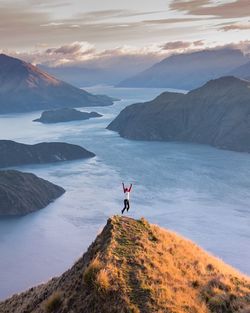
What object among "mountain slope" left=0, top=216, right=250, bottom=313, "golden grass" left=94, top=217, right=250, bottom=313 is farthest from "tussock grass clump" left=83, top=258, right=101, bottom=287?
"golden grass" left=94, top=217, right=250, bottom=313

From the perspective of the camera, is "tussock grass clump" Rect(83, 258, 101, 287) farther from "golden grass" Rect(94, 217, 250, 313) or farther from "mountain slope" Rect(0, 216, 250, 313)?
"golden grass" Rect(94, 217, 250, 313)

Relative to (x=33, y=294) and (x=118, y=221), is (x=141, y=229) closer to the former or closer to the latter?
(x=118, y=221)

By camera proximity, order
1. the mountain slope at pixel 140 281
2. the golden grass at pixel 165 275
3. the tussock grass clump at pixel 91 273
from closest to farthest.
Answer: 1. the mountain slope at pixel 140 281
2. the golden grass at pixel 165 275
3. the tussock grass clump at pixel 91 273

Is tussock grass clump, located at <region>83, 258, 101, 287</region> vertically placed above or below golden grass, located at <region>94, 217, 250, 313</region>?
above

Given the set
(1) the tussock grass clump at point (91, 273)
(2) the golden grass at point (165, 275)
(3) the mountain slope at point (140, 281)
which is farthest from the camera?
(1) the tussock grass clump at point (91, 273)

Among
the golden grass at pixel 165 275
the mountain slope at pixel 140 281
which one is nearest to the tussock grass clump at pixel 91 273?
the mountain slope at pixel 140 281

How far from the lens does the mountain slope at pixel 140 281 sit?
85.7 ft

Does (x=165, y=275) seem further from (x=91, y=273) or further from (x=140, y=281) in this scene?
(x=91, y=273)

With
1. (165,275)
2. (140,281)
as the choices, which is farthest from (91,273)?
(165,275)

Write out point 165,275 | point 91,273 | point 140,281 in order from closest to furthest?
point 140,281, point 91,273, point 165,275

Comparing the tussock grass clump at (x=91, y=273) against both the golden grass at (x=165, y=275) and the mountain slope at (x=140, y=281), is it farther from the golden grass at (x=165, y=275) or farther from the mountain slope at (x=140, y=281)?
the golden grass at (x=165, y=275)

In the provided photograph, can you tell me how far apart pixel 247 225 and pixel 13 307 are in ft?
498

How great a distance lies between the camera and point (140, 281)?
2747 cm

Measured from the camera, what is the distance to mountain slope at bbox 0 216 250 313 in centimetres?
2611
